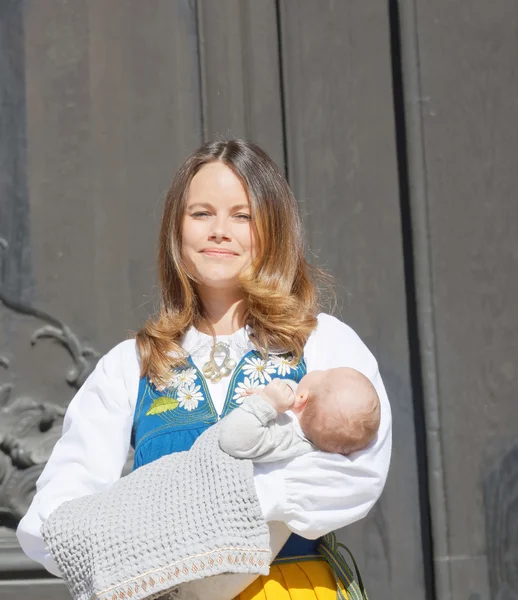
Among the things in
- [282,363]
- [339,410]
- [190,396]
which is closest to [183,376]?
[190,396]

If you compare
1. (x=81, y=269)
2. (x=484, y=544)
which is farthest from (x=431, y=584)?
(x=81, y=269)

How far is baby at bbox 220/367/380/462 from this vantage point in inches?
54.0

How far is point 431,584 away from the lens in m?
2.21

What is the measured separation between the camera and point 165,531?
1338 millimetres

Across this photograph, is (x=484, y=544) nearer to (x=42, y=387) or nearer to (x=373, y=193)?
(x=373, y=193)

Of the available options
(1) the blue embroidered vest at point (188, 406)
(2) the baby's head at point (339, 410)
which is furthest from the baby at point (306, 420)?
(1) the blue embroidered vest at point (188, 406)

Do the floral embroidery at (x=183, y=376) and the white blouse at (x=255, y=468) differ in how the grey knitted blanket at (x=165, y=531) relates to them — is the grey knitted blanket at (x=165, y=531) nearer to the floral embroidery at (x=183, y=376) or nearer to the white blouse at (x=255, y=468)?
the white blouse at (x=255, y=468)

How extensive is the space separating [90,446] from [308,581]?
14.3 inches

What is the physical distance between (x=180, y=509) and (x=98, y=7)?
4.66ft

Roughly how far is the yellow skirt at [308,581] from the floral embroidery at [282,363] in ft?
0.82

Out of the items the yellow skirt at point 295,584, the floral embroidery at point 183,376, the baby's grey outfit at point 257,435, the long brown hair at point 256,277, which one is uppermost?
the long brown hair at point 256,277

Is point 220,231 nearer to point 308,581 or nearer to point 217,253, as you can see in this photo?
point 217,253

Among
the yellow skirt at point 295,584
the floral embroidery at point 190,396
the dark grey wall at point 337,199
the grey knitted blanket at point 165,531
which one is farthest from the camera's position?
the dark grey wall at point 337,199

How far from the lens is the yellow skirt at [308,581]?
1.44 meters
